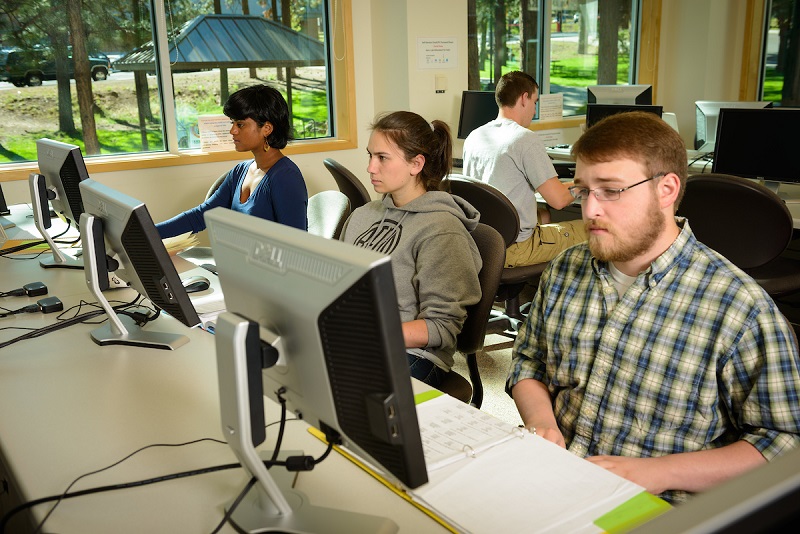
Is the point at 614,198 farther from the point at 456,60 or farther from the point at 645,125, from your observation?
the point at 456,60

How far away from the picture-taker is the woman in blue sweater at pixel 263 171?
276cm

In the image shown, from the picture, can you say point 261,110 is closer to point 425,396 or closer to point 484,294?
point 484,294

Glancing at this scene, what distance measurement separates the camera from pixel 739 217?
278cm

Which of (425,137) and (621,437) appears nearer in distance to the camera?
(621,437)

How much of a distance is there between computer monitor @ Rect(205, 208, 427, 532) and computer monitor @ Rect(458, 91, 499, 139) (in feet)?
11.9

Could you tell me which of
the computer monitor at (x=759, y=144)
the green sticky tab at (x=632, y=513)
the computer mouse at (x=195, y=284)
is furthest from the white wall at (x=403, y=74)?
the green sticky tab at (x=632, y=513)

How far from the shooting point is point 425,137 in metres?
2.06

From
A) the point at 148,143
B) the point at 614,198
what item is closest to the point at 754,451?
the point at 614,198

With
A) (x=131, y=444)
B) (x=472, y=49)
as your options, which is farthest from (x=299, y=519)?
(x=472, y=49)

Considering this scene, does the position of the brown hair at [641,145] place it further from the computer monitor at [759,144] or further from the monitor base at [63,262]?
the computer monitor at [759,144]

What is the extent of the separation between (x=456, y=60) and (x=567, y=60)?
1.47m

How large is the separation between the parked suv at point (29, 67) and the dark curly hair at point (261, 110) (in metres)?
1.57

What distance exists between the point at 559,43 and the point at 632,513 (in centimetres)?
527

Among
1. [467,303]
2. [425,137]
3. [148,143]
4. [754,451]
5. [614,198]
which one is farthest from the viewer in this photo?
[148,143]
